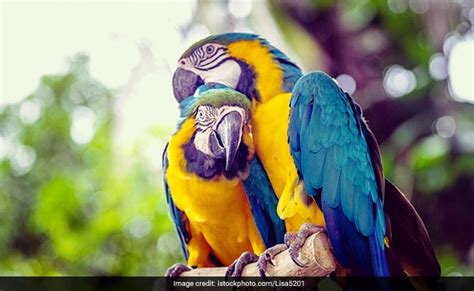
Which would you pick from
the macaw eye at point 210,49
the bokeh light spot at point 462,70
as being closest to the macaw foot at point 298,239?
the macaw eye at point 210,49

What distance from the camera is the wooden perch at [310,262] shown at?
1164mm

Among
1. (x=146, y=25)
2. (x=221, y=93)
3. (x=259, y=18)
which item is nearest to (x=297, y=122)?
(x=221, y=93)

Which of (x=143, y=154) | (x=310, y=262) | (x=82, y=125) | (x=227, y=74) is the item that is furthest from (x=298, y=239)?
(x=82, y=125)

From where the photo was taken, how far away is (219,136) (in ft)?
4.19

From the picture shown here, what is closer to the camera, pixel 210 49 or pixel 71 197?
pixel 210 49

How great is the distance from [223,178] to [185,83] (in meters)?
0.22

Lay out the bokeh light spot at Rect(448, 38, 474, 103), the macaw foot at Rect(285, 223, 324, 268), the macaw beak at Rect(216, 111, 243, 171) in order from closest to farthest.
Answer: the macaw foot at Rect(285, 223, 324, 268)
the macaw beak at Rect(216, 111, 243, 171)
the bokeh light spot at Rect(448, 38, 474, 103)

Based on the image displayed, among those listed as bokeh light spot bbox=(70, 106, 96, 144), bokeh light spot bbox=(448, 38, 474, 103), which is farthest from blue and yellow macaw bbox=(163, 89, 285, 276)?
bokeh light spot bbox=(448, 38, 474, 103)

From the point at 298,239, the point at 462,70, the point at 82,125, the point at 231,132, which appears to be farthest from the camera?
the point at 82,125

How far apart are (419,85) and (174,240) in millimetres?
724

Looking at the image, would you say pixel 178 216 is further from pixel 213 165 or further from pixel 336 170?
pixel 336 170

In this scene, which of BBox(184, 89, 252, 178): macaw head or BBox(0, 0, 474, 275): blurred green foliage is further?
BBox(0, 0, 474, 275): blurred green foliage

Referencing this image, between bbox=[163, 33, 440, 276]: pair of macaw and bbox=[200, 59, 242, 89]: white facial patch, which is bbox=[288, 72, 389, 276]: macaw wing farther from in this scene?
bbox=[200, 59, 242, 89]: white facial patch

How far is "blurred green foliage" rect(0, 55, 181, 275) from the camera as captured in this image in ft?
5.43
